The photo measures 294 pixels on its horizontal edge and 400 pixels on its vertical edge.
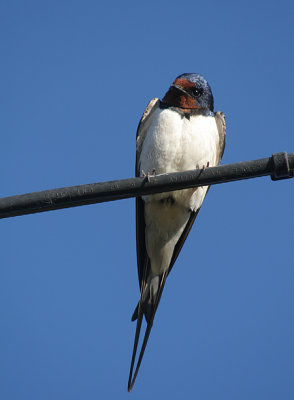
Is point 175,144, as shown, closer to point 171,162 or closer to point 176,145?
point 176,145

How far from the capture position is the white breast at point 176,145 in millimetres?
4023

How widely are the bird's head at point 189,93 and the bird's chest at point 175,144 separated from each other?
7.2 inches

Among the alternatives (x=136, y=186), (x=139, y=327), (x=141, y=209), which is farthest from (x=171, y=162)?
(x=136, y=186)

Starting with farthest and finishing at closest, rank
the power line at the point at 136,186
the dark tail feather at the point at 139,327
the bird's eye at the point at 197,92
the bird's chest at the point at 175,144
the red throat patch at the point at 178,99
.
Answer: the bird's eye at the point at 197,92 < the red throat patch at the point at 178,99 < the bird's chest at the point at 175,144 < the dark tail feather at the point at 139,327 < the power line at the point at 136,186

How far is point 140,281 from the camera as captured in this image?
14.1ft

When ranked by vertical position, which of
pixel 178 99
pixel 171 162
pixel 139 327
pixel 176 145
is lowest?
pixel 139 327

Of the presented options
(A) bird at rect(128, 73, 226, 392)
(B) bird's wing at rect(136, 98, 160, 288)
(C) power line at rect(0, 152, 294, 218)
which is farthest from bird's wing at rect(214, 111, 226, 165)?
(C) power line at rect(0, 152, 294, 218)

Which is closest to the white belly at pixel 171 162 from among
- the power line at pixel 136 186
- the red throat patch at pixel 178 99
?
the red throat patch at pixel 178 99

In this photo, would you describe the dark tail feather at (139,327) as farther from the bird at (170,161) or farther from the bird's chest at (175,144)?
the bird's chest at (175,144)

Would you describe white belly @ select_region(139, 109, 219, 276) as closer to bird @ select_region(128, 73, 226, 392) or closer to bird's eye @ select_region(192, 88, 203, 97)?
bird @ select_region(128, 73, 226, 392)

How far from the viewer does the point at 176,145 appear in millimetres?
4016

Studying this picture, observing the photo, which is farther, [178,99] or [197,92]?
[197,92]

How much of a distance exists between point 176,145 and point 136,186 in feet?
5.25

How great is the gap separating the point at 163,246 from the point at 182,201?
1.23ft
